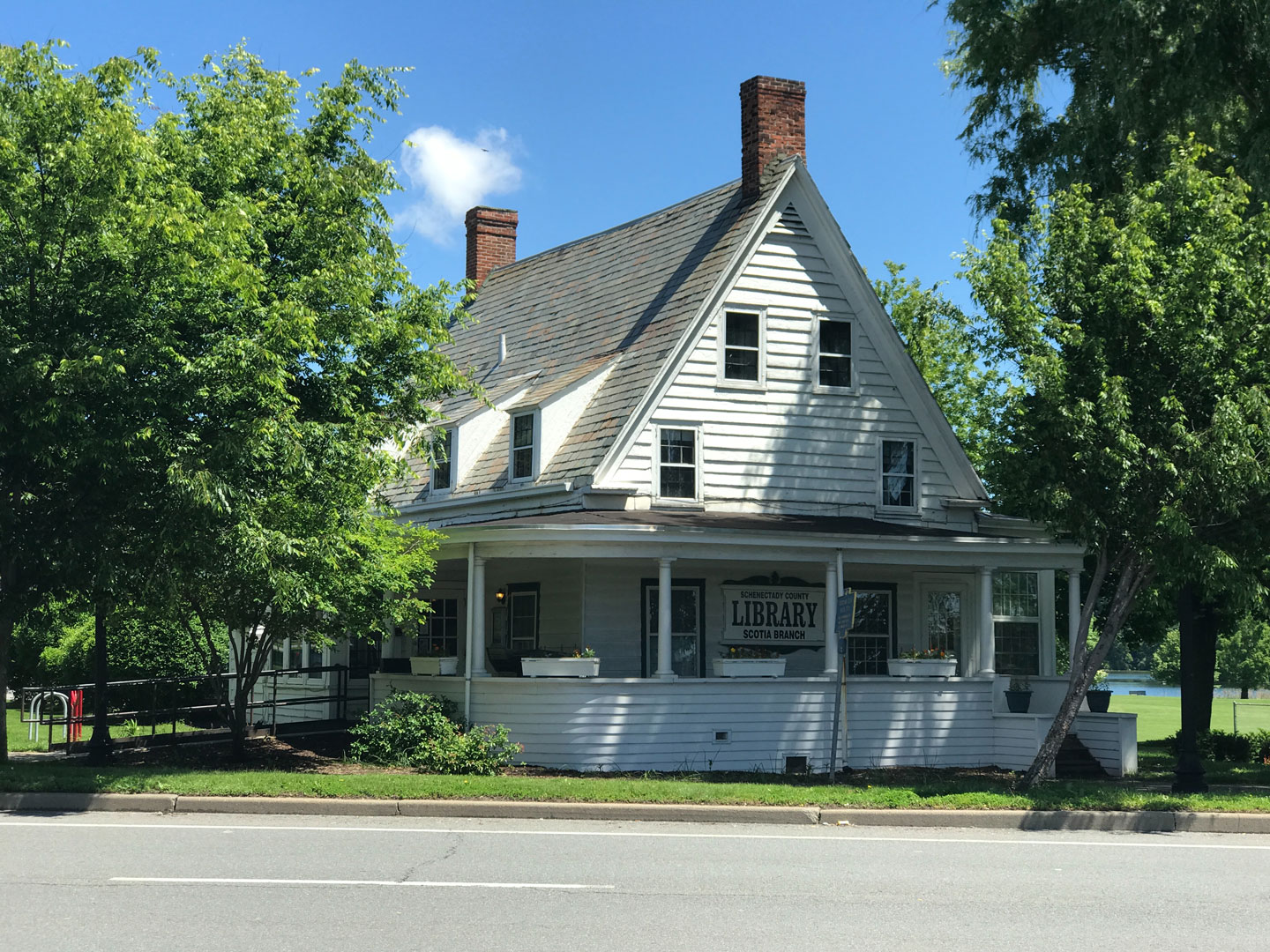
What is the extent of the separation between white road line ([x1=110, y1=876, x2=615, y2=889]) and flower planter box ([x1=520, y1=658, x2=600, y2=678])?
9.09 m

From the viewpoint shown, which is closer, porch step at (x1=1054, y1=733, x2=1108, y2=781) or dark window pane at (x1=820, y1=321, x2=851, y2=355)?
porch step at (x1=1054, y1=733, x2=1108, y2=781)

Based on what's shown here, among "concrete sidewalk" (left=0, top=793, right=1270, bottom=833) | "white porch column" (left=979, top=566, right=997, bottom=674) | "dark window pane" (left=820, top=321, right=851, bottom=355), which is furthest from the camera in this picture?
"dark window pane" (left=820, top=321, right=851, bottom=355)

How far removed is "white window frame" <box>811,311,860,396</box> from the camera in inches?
928

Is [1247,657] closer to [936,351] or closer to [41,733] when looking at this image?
[936,351]

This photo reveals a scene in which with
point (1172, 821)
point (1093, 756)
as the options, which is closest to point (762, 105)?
point (1093, 756)

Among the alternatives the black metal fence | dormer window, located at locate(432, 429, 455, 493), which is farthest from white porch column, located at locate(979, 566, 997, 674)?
the black metal fence

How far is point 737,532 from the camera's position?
19.3 m

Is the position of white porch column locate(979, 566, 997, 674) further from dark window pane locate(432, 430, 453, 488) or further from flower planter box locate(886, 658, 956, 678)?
dark window pane locate(432, 430, 453, 488)

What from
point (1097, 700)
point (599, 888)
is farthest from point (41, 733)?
point (599, 888)

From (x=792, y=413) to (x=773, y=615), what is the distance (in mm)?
3654

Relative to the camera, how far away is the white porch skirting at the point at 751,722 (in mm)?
18969

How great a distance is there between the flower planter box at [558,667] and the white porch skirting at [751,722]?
0.14m

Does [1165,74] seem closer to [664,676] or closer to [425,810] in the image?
[664,676]

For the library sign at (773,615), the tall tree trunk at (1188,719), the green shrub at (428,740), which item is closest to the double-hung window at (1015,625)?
the library sign at (773,615)
